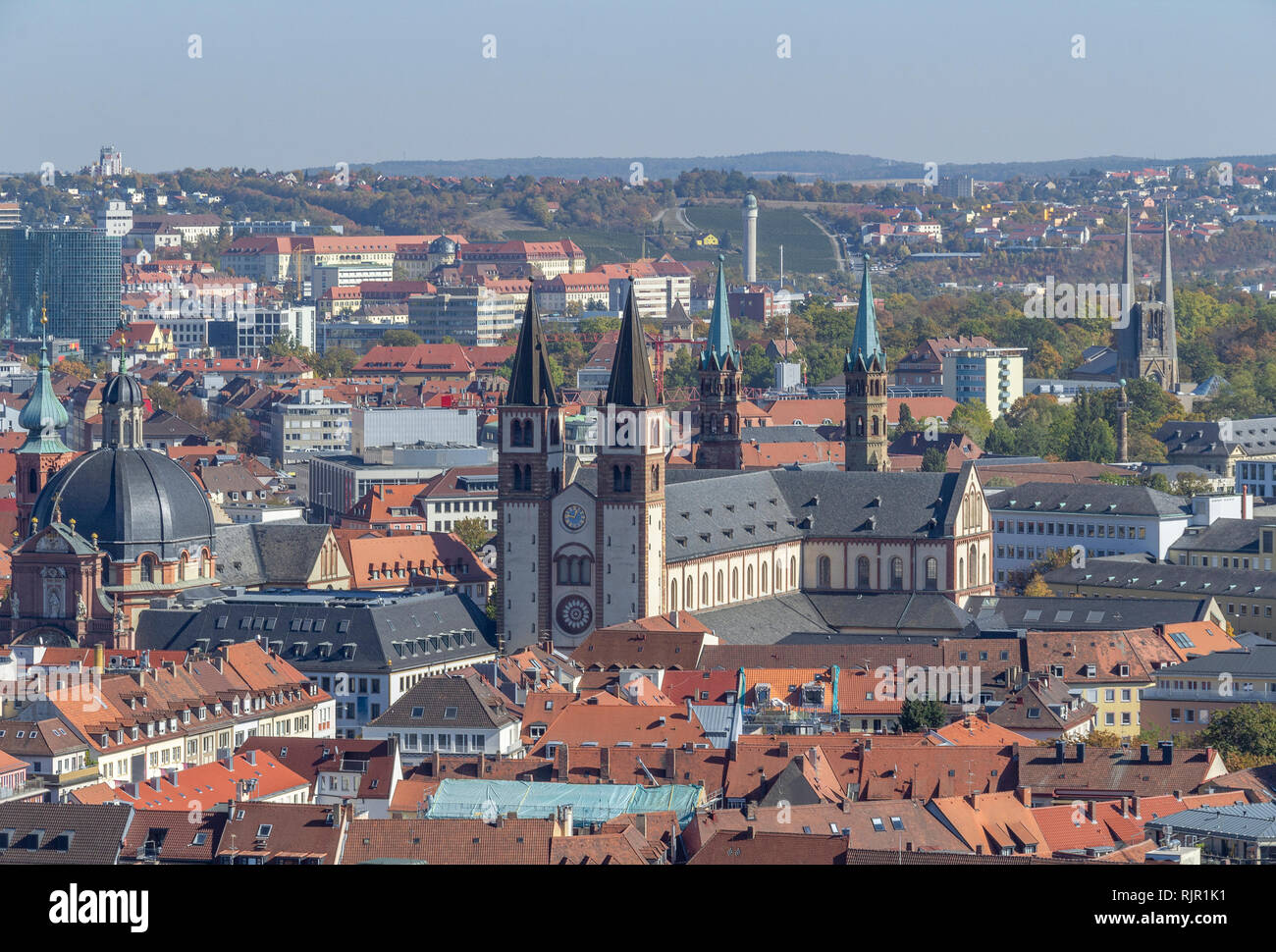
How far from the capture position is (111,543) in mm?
76875

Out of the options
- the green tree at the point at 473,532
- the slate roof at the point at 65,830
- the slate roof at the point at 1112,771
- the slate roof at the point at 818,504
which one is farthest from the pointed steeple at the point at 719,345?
the slate roof at the point at 65,830

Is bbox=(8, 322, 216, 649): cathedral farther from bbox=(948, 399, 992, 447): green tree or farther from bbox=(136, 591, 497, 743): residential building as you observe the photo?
bbox=(948, 399, 992, 447): green tree

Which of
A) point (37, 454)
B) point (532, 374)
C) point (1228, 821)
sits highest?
point (532, 374)

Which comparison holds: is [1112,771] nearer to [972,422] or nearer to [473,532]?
[473,532]

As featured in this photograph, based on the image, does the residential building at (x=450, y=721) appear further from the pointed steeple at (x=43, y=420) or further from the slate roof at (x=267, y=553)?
the pointed steeple at (x=43, y=420)

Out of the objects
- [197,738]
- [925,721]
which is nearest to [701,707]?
[925,721]

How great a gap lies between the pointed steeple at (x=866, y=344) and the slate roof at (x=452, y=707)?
104 ft

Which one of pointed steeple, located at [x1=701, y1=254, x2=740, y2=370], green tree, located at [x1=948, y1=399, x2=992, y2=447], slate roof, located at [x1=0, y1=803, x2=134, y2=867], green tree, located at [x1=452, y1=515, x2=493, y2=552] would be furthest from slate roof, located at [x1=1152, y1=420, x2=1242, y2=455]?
slate roof, located at [x1=0, y1=803, x2=134, y2=867]

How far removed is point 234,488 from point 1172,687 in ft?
216

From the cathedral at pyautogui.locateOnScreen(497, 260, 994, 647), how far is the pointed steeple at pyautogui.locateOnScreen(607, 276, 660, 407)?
0.05 metres

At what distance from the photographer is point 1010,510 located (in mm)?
102562

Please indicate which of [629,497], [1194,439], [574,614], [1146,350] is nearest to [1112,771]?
[629,497]

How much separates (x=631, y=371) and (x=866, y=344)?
21.3 meters
